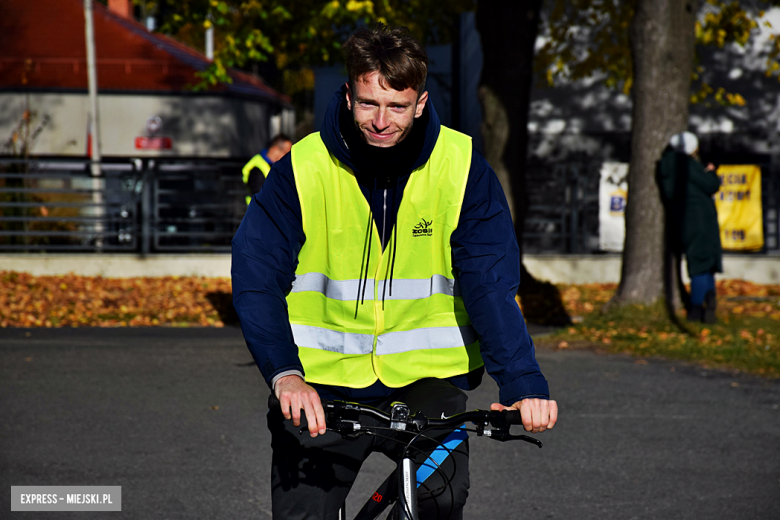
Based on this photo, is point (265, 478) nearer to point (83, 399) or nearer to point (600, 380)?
point (83, 399)

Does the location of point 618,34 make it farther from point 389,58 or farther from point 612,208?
point 389,58

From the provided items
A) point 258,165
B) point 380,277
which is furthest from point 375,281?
point 258,165

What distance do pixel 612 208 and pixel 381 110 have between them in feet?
43.4

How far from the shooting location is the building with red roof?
24.4m

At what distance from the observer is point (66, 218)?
1519cm

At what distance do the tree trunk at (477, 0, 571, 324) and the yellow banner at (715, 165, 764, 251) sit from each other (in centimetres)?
405

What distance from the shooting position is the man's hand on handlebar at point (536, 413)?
2.35 m

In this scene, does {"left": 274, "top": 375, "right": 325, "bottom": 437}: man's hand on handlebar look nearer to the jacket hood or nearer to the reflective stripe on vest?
the reflective stripe on vest

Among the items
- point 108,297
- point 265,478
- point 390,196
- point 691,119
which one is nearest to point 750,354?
point 265,478

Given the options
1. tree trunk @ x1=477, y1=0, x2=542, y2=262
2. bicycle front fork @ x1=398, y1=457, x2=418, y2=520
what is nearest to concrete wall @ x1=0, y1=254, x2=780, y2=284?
tree trunk @ x1=477, y1=0, x2=542, y2=262

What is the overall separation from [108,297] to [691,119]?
14538 millimetres

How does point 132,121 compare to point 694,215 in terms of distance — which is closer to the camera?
point 694,215

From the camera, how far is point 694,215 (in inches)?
389

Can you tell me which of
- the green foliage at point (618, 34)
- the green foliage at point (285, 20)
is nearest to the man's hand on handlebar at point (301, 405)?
the green foliage at point (285, 20)
